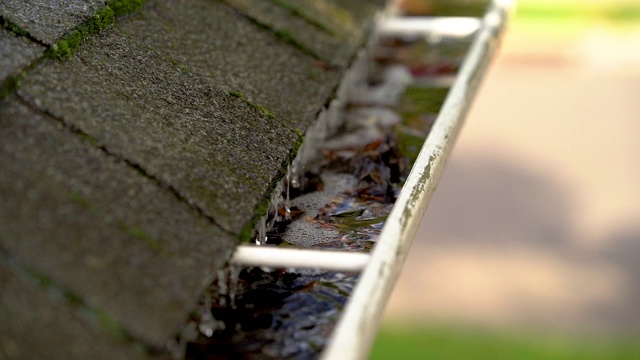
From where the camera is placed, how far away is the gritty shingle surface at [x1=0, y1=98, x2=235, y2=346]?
1.72m

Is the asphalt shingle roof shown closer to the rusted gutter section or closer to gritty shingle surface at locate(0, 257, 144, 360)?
gritty shingle surface at locate(0, 257, 144, 360)

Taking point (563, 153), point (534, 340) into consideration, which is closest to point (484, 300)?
point (534, 340)

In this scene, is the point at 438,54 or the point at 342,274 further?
the point at 438,54

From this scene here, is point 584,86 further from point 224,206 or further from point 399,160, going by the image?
point 224,206

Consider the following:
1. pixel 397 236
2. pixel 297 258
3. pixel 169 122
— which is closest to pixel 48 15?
pixel 169 122

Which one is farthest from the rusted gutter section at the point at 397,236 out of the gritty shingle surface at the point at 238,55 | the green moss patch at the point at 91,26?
the green moss patch at the point at 91,26

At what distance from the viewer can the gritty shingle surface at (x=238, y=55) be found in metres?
2.74

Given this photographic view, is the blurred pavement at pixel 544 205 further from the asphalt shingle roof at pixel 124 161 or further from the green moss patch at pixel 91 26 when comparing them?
the green moss patch at pixel 91 26

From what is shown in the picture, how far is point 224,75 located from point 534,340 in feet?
17.1

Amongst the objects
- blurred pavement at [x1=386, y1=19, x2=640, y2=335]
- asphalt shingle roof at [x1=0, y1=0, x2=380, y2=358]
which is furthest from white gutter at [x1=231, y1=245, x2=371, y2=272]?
blurred pavement at [x1=386, y1=19, x2=640, y2=335]

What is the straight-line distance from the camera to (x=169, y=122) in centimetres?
231

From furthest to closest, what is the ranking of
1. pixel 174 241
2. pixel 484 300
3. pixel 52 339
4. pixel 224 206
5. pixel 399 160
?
pixel 484 300 → pixel 399 160 → pixel 224 206 → pixel 174 241 → pixel 52 339

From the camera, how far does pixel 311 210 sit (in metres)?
2.88

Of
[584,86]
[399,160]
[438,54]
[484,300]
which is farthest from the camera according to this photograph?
[584,86]
